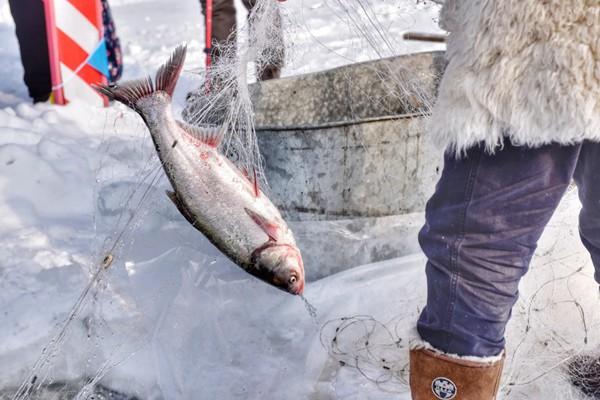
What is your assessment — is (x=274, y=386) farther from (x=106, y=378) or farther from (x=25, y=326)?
(x=25, y=326)

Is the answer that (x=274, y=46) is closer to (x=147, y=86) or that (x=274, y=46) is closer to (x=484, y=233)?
(x=147, y=86)

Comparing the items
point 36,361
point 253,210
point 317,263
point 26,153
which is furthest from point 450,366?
point 26,153

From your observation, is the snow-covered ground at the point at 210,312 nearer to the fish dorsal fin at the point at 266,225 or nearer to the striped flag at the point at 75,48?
the fish dorsal fin at the point at 266,225

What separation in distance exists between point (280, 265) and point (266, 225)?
0.34 feet

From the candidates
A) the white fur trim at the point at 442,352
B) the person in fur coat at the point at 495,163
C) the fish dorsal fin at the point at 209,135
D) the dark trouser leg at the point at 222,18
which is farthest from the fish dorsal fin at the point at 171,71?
the dark trouser leg at the point at 222,18

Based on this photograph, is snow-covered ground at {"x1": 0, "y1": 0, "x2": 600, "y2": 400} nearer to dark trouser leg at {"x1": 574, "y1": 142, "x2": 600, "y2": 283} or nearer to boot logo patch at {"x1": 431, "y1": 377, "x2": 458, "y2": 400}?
boot logo patch at {"x1": 431, "y1": 377, "x2": 458, "y2": 400}

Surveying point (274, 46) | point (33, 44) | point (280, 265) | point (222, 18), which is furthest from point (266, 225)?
point (33, 44)

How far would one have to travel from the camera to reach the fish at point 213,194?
63.0 inches

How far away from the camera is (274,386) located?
1.94 metres

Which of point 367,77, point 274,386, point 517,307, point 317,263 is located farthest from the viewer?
point 367,77

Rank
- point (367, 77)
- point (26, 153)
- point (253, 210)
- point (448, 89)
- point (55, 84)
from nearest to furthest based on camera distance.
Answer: point (448, 89)
point (253, 210)
point (367, 77)
point (26, 153)
point (55, 84)

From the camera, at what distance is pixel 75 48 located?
4.37 meters

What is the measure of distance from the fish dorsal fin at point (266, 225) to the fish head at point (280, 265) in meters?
0.02

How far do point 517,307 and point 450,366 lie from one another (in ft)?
2.23
